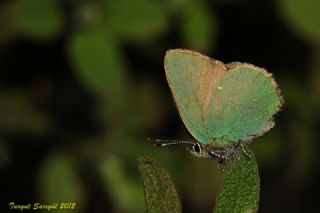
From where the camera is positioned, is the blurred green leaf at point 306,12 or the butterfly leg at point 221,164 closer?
the butterfly leg at point 221,164

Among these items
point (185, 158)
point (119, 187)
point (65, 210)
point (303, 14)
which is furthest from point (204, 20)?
point (65, 210)

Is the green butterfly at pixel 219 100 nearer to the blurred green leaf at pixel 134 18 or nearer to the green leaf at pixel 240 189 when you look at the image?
the green leaf at pixel 240 189

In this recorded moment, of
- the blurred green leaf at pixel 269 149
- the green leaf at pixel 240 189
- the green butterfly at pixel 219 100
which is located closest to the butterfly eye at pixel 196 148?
the green butterfly at pixel 219 100

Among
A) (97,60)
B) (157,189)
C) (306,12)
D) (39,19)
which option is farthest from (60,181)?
(157,189)

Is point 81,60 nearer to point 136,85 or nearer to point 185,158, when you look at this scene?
point 136,85

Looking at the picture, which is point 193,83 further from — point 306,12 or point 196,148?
point 306,12

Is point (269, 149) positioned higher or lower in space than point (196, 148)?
lower
